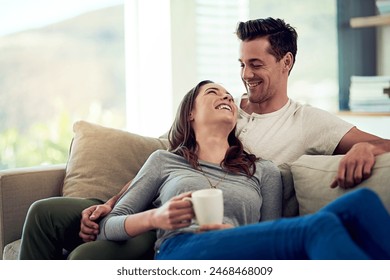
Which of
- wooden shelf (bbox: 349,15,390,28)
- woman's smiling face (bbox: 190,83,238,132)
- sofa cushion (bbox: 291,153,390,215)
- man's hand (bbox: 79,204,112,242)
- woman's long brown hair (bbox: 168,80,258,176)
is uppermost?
wooden shelf (bbox: 349,15,390,28)

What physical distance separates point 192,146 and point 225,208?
29 centimetres

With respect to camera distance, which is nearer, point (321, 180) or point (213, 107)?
point (321, 180)

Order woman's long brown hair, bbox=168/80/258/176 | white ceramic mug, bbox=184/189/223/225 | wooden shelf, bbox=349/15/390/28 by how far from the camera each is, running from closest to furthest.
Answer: white ceramic mug, bbox=184/189/223/225, woman's long brown hair, bbox=168/80/258/176, wooden shelf, bbox=349/15/390/28

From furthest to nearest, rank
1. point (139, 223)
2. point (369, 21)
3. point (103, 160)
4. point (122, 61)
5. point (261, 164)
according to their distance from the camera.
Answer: point (122, 61) → point (369, 21) → point (103, 160) → point (261, 164) → point (139, 223)

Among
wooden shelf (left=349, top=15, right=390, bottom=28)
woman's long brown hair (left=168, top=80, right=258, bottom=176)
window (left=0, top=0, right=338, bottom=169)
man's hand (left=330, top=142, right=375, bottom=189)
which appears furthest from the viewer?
window (left=0, top=0, right=338, bottom=169)

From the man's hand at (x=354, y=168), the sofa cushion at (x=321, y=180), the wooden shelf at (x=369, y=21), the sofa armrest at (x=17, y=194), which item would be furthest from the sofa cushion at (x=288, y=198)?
the wooden shelf at (x=369, y=21)

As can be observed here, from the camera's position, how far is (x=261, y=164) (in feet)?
6.40

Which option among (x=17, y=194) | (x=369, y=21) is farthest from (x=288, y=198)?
(x=369, y=21)

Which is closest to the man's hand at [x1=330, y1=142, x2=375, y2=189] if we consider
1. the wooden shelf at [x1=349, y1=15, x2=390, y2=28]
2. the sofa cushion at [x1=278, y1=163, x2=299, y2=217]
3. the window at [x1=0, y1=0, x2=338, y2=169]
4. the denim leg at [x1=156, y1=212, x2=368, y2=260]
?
the sofa cushion at [x1=278, y1=163, x2=299, y2=217]

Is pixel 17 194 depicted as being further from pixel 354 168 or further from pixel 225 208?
pixel 354 168

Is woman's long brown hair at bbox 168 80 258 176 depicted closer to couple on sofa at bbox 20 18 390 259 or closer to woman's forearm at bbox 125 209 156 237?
couple on sofa at bbox 20 18 390 259

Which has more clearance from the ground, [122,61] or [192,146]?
[122,61]

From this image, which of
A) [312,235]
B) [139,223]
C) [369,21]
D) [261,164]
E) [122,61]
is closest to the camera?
[312,235]

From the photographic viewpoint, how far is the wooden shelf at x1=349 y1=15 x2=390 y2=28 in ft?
10.1
